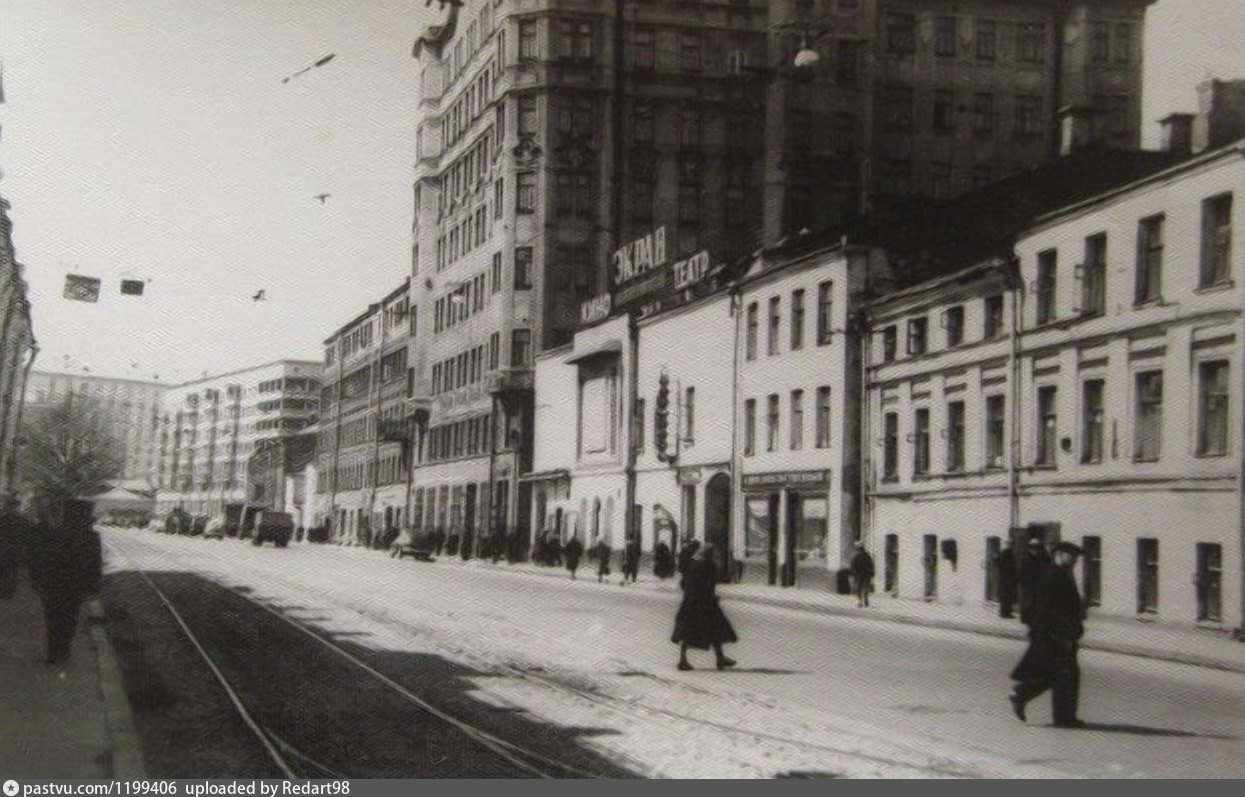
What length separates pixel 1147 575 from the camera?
21.1 metres

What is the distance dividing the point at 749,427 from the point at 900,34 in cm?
2018

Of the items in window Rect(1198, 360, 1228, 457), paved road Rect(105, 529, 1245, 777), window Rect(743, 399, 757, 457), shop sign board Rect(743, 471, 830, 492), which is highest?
window Rect(743, 399, 757, 457)

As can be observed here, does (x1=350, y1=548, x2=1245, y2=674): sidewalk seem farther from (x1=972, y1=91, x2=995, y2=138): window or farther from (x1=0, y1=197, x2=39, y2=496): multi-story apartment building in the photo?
(x1=972, y1=91, x2=995, y2=138): window

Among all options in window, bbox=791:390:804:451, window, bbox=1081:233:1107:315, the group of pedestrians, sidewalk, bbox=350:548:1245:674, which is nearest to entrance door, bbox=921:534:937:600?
sidewalk, bbox=350:548:1245:674

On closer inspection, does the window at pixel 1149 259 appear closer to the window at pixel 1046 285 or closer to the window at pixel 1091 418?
the window at pixel 1091 418

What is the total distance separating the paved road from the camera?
10.4 metres

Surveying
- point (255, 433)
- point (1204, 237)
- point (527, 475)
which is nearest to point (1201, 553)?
point (1204, 237)

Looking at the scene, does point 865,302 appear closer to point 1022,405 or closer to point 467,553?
point 1022,405

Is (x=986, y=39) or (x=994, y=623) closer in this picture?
(x=994, y=623)

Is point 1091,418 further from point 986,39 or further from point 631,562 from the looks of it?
point 986,39

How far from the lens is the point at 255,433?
7569 cm

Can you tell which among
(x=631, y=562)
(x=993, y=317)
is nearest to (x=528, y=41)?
(x=993, y=317)

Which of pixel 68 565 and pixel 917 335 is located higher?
pixel 917 335

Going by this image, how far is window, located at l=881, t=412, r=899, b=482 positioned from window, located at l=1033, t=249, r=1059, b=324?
268 inches
